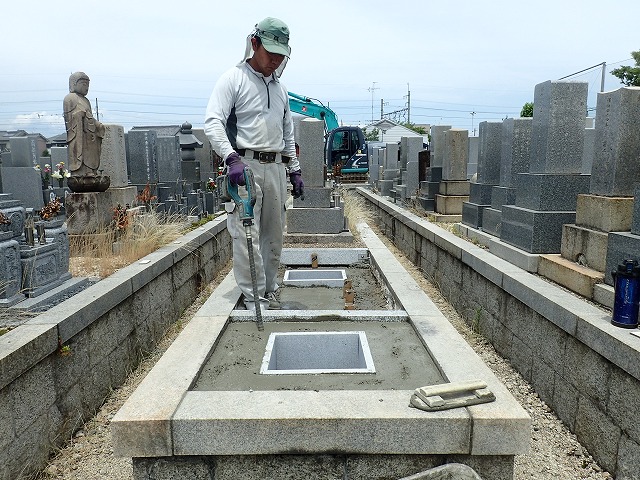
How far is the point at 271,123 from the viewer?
3.81 m

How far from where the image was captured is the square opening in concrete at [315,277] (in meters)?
5.30

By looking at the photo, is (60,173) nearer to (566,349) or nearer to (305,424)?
(305,424)

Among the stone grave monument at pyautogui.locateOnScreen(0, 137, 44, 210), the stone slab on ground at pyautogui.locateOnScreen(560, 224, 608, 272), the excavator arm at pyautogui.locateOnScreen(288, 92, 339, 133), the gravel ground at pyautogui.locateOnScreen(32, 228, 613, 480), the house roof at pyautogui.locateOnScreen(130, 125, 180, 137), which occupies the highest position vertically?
the excavator arm at pyautogui.locateOnScreen(288, 92, 339, 133)

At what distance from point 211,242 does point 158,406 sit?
5.07 meters

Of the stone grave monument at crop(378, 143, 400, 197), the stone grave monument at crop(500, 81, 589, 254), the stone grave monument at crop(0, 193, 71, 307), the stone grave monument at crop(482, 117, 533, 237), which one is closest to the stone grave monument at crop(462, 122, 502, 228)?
the stone grave monument at crop(482, 117, 533, 237)

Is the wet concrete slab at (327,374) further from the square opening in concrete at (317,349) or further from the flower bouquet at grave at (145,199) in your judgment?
the flower bouquet at grave at (145,199)

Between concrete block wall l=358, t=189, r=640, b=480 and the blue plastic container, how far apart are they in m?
0.08

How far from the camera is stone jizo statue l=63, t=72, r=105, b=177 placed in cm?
620

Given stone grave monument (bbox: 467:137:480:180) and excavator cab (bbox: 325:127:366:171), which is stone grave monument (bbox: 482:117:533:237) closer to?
stone grave monument (bbox: 467:137:480:180)

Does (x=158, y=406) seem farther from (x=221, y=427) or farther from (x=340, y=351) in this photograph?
(x=340, y=351)

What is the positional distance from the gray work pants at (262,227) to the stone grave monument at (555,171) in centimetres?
267

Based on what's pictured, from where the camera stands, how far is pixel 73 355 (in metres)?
3.11

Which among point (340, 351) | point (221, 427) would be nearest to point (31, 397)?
point (221, 427)

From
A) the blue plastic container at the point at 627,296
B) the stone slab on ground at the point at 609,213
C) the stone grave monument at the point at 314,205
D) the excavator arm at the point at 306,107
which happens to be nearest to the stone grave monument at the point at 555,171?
the stone slab on ground at the point at 609,213
